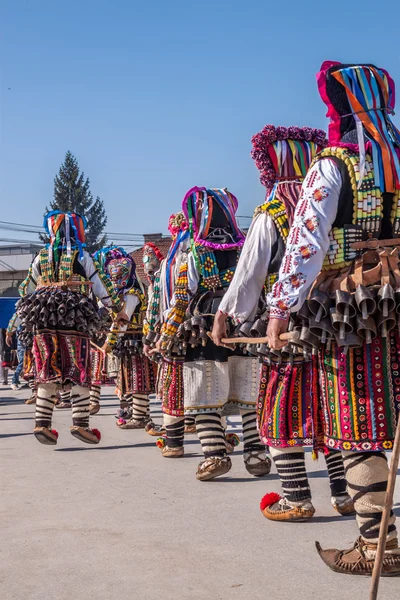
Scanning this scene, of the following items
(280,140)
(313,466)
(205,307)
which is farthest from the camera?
(313,466)

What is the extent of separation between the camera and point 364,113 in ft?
12.5

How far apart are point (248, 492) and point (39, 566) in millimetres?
2063

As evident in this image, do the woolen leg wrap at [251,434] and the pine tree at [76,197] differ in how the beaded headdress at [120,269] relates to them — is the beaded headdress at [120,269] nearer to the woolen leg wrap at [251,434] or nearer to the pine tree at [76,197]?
the woolen leg wrap at [251,434]

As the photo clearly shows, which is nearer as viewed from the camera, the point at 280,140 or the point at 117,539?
the point at 117,539

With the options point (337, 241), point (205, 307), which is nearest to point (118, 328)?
point (205, 307)

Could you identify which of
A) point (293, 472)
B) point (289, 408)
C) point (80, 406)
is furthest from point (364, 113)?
point (80, 406)

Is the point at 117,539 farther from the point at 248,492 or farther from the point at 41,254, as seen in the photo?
the point at 41,254

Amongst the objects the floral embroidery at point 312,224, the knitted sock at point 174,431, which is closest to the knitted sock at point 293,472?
the floral embroidery at point 312,224

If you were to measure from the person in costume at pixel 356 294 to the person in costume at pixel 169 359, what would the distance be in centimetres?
351

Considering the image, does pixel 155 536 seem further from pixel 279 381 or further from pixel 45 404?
pixel 45 404

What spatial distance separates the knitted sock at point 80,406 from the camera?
855cm

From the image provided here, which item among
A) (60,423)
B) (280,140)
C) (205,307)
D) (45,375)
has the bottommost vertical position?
(60,423)

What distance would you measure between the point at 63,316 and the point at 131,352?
2.09m

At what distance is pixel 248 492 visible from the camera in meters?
5.81
